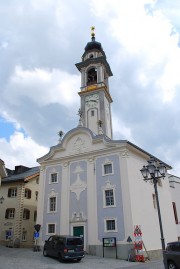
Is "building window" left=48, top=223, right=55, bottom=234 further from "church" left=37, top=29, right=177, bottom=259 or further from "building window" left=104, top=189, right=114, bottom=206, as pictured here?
"building window" left=104, top=189, right=114, bottom=206

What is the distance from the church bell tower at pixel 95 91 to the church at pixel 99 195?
5.73 metres

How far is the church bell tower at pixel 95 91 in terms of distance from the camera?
3719 centimetres

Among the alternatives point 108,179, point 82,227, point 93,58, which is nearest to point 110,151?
point 108,179

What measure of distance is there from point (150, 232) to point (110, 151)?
9037 mm

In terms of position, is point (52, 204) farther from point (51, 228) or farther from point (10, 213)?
point (10, 213)

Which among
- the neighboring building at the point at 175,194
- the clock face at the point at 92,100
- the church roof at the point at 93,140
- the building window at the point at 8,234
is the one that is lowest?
the building window at the point at 8,234

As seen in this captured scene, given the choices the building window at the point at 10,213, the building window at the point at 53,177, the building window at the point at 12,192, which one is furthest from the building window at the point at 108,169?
the building window at the point at 10,213

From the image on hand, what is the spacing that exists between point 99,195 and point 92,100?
16399mm

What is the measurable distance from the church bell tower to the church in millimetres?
5729

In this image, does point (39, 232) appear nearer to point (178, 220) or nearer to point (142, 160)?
point (142, 160)

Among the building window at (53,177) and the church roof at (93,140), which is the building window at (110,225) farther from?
the building window at (53,177)

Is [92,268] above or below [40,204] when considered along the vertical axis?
below

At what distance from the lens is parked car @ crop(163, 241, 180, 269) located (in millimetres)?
13428

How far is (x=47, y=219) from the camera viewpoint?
28.8m
